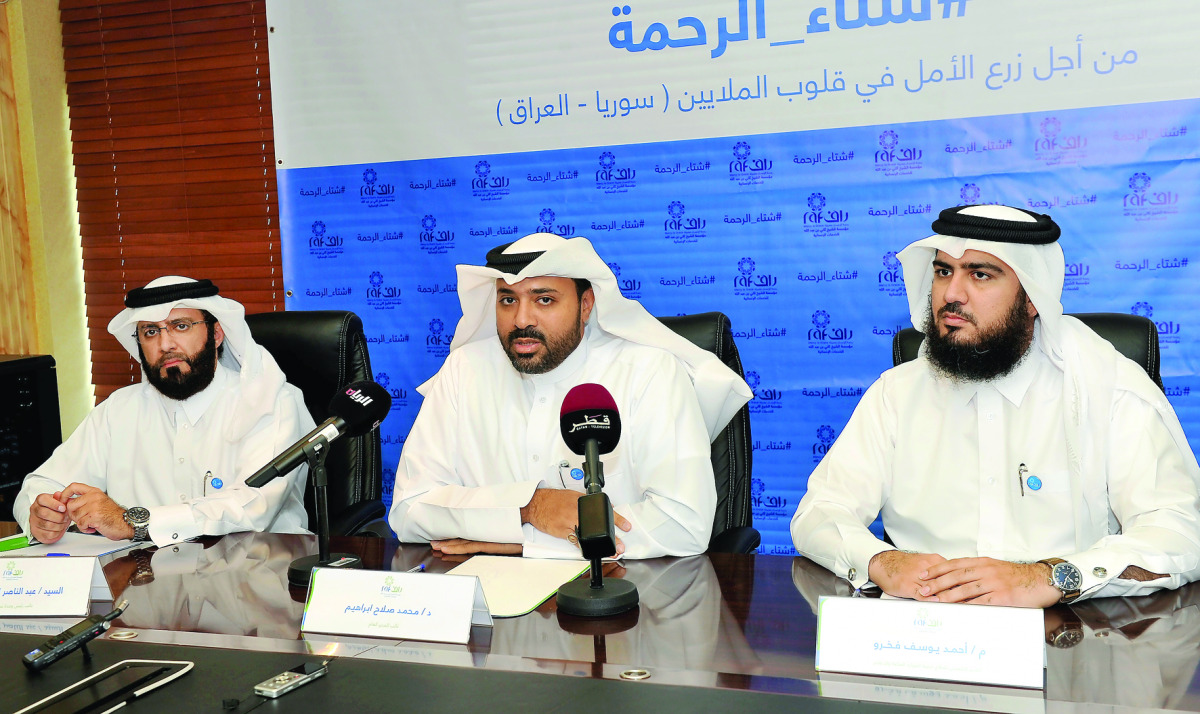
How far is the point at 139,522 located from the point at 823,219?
2469 millimetres

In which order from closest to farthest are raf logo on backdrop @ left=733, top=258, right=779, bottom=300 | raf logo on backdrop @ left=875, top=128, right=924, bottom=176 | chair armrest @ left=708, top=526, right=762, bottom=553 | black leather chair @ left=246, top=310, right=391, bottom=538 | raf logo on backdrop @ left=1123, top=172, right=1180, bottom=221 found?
chair armrest @ left=708, top=526, right=762, bottom=553
black leather chair @ left=246, top=310, right=391, bottom=538
raf logo on backdrop @ left=1123, top=172, right=1180, bottom=221
raf logo on backdrop @ left=875, top=128, right=924, bottom=176
raf logo on backdrop @ left=733, top=258, right=779, bottom=300

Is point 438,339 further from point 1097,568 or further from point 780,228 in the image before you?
point 1097,568

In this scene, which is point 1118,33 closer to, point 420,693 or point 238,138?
point 420,693

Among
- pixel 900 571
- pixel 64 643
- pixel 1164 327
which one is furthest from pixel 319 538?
pixel 1164 327

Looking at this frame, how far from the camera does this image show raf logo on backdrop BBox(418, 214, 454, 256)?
4109 mm

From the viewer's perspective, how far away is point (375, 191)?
417 centimetres

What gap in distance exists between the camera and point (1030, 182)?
3432mm

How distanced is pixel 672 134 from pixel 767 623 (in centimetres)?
251

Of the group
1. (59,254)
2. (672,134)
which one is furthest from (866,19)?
(59,254)

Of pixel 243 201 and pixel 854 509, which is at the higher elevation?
pixel 243 201

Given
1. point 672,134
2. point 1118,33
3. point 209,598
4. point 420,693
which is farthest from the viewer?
point 672,134

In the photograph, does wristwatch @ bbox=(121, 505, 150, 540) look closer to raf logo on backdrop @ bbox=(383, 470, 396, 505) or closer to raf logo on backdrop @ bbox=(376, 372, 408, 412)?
raf logo on backdrop @ bbox=(376, 372, 408, 412)

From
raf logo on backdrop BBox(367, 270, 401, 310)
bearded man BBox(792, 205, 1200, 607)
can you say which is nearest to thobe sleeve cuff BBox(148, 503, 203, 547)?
bearded man BBox(792, 205, 1200, 607)

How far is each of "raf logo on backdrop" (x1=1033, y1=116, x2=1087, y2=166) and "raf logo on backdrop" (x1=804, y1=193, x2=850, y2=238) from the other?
67 centimetres
